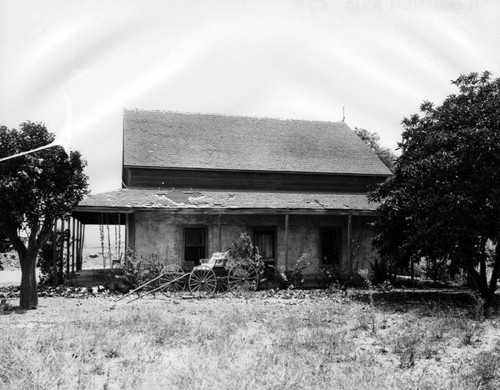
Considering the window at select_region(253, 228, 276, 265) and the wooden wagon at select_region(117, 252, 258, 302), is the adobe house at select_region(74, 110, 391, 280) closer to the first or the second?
the window at select_region(253, 228, 276, 265)

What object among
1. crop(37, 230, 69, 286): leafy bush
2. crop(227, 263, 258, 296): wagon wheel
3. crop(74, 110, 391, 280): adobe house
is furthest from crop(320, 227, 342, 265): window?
crop(37, 230, 69, 286): leafy bush

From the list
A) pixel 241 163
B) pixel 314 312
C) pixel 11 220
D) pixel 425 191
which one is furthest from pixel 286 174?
pixel 11 220

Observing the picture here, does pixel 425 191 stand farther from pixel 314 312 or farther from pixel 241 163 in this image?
pixel 241 163

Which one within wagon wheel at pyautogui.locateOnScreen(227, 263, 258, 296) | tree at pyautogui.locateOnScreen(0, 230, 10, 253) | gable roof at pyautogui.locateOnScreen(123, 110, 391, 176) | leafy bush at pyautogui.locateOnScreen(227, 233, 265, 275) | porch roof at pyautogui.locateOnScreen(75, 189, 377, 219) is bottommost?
wagon wheel at pyautogui.locateOnScreen(227, 263, 258, 296)

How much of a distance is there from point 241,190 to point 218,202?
2950 millimetres

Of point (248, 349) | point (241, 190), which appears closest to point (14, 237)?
point (248, 349)

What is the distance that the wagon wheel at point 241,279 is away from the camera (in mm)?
15761

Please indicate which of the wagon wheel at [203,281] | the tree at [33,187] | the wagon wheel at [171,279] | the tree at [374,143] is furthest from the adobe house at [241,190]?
the tree at [374,143]

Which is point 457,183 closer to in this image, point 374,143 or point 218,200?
point 218,200

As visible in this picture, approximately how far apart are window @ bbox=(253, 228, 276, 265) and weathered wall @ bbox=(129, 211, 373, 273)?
26 centimetres

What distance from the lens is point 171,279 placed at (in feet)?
52.6

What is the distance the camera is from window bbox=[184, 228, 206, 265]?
18375mm

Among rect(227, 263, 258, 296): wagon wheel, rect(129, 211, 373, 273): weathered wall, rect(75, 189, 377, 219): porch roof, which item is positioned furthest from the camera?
rect(129, 211, 373, 273): weathered wall

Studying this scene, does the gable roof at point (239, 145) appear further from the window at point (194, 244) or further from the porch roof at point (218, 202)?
the window at point (194, 244)
